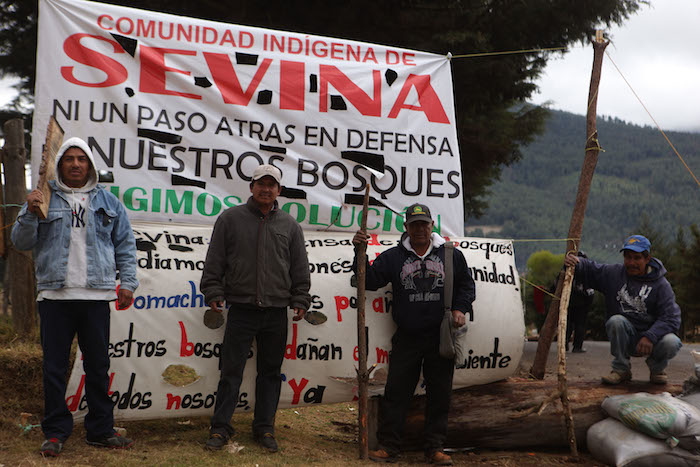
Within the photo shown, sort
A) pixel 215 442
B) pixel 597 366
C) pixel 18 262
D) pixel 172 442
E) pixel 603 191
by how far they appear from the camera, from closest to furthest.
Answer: pixel 215 442 < pixel 172 442 < pixel 18 262 < pixel 597 366 < pixel 603 191

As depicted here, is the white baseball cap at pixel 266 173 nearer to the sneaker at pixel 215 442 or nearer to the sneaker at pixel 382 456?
the sneaker at pixel 215 442

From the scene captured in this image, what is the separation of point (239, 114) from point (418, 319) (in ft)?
7.44

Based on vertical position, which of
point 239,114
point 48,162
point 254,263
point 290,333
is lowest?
point 290,333

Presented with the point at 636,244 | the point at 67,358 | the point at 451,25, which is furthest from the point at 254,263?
the point at 451,25

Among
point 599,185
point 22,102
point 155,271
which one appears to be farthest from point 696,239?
point 599,185

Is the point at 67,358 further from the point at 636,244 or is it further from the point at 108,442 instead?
the point at 636,244

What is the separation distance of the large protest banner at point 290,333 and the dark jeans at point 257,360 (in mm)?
224

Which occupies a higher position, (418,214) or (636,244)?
(418,214)

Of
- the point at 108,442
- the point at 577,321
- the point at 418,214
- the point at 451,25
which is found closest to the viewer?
the point at 108,442

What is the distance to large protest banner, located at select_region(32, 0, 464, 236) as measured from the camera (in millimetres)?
5602

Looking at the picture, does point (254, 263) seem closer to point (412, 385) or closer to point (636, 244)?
point (412, 385)

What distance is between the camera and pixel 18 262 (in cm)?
612

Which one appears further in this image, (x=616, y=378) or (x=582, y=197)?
(x=582, y=197)

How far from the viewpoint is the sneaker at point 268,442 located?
506 cm
